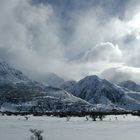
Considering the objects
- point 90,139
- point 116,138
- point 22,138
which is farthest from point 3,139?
point 116,138

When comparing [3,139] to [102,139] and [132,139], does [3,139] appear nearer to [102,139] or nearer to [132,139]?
[102,139]

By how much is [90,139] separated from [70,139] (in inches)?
92.3

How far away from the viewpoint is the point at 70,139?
3959 centimetres

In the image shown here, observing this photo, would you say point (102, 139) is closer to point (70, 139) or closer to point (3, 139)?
point (70, 139)

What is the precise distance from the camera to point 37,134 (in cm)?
3984

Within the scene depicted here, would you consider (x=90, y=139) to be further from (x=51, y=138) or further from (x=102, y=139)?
(x=51, y=138)

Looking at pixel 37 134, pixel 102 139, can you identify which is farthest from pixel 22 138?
pixel 102 139

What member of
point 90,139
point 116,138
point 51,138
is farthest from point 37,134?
point 116,138

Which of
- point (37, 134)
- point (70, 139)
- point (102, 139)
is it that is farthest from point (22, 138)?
point (102, 139)

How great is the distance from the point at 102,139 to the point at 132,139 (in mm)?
3507

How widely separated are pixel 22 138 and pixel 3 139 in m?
2.45

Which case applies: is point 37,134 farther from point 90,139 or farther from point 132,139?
point 132,139

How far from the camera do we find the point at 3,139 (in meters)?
39.0

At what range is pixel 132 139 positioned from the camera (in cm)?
3953
